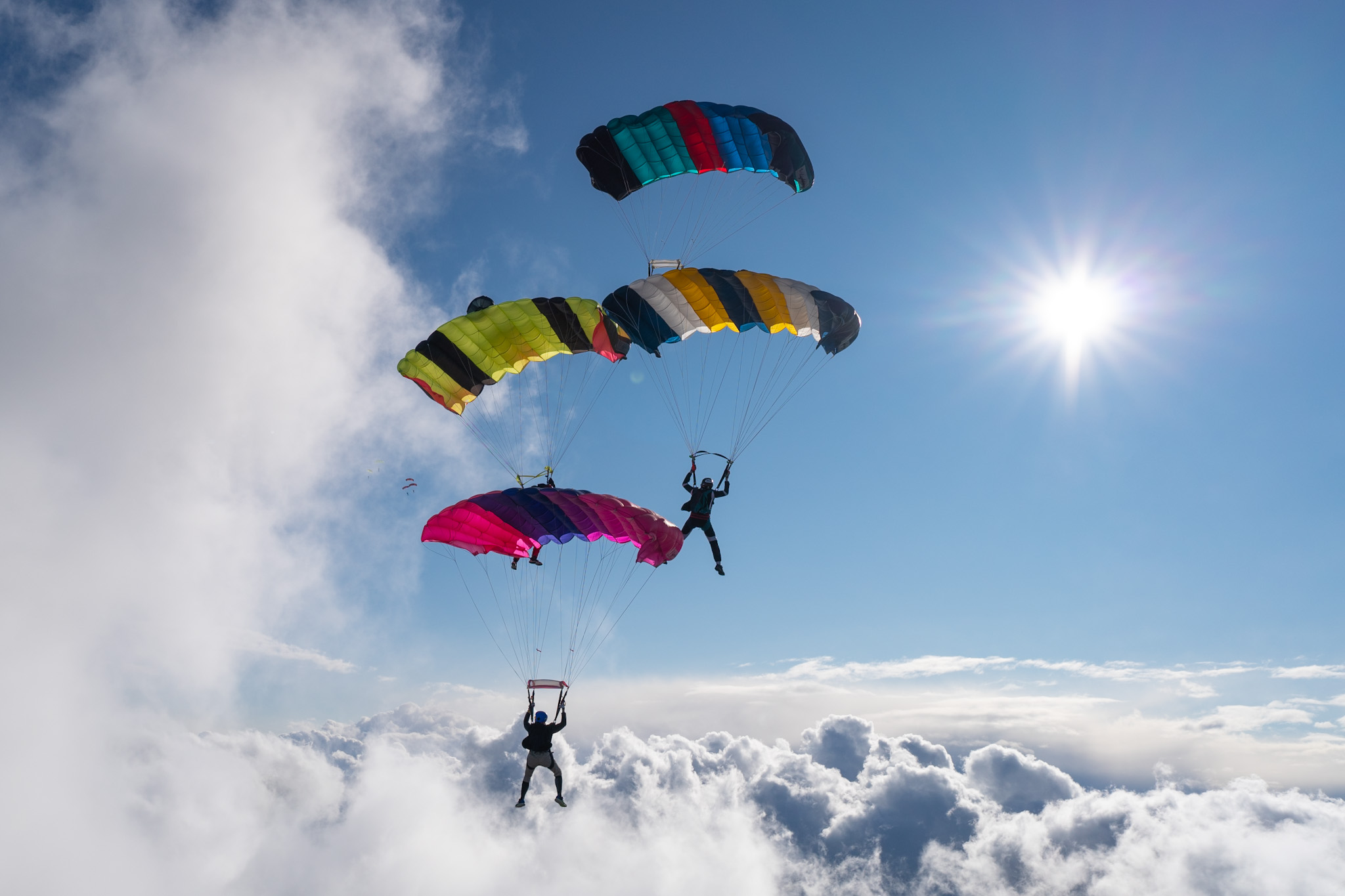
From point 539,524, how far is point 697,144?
9841mm

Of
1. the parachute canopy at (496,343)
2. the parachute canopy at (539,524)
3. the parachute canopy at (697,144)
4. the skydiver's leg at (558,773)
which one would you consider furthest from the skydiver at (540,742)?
the parachute canopy at (697,144)

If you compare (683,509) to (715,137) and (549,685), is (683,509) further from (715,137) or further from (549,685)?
(715,137)

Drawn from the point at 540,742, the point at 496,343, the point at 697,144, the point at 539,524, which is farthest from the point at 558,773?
the point at 697,144

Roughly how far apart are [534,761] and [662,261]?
41.2ft

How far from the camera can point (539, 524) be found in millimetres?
15992

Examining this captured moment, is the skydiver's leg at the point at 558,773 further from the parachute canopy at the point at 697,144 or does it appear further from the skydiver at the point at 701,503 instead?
the parachute canopy at the point at 697,144

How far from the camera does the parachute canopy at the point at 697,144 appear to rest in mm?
16641

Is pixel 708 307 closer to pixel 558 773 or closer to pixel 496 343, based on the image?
pixel 496 343

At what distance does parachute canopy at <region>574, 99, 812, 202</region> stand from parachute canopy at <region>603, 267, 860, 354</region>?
101 inches

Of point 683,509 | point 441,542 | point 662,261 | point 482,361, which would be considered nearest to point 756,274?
point 662,261

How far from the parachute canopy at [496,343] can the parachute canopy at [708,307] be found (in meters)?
1.62

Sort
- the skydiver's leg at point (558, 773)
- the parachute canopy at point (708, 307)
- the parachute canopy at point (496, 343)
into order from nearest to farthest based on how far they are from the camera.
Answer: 1. the skydiver's leg at point (558, 773)
2. the parachute canopy at point (708, 307)
3. the parachute canopy at point (496, 343)

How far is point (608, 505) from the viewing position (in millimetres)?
17016

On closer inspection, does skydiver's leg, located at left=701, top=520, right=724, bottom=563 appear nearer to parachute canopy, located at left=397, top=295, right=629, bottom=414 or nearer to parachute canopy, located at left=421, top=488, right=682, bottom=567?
parachute canopy, located at left=421, top=488, right=682, bottom=567
